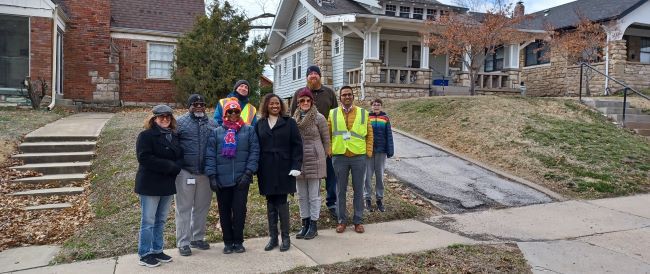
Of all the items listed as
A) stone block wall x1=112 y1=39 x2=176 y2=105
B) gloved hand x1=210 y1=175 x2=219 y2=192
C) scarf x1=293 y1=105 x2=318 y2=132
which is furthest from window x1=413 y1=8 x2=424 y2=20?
gloved hand x1=210 y1=175 x2=219 y2=192

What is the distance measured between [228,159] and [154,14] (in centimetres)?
1743

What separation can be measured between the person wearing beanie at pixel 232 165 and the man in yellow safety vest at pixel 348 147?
1.16 metres

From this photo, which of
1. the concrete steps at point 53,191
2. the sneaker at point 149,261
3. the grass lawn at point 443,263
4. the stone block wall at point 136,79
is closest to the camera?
the grass lawn at point 443,263

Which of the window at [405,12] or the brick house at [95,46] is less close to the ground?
the window at [405,12]

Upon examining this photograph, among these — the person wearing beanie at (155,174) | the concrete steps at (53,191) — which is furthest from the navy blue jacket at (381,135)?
the concrete steps at (53,191)

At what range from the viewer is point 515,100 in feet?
44.8

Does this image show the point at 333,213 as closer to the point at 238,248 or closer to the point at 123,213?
the point at 238,248

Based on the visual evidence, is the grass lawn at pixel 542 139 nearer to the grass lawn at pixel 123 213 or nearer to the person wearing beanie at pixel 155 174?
the grass lawn at pixel 123 213

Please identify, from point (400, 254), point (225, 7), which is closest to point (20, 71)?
point (225, 7)

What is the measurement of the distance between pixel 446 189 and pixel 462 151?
2834 mm

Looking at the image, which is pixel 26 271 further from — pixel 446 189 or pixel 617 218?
pixel 617 218

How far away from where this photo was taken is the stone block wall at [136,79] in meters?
18.8

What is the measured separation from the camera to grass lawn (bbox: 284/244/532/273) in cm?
436

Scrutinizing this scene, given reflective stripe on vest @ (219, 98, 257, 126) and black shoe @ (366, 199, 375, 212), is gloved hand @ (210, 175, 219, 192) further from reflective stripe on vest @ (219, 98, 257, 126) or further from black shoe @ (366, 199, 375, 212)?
black shoe @ (366, 199, 375, 212)
